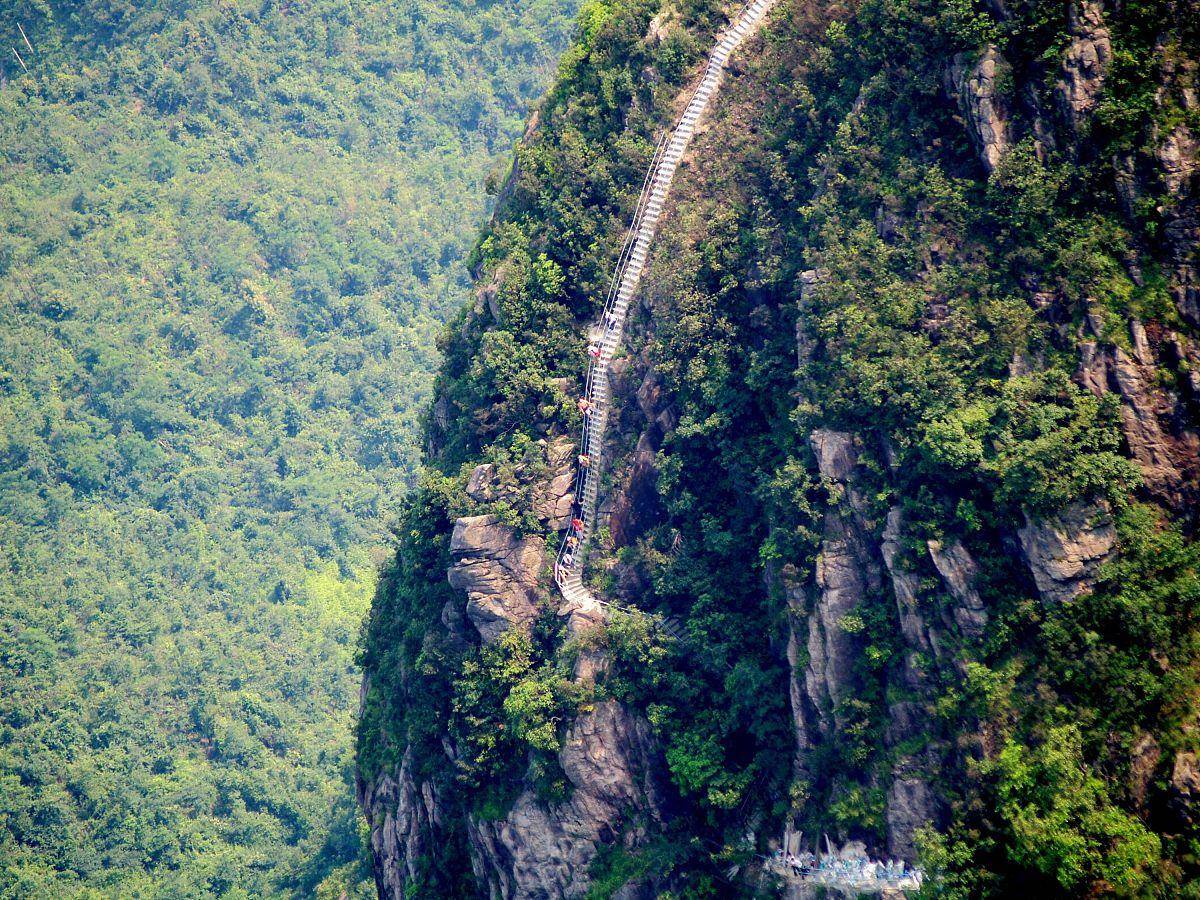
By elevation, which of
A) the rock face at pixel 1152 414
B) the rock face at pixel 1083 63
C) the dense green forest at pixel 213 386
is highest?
the rock face at pixel 1083 63

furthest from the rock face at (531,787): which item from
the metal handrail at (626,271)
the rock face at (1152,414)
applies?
the rock face at (1152,414)

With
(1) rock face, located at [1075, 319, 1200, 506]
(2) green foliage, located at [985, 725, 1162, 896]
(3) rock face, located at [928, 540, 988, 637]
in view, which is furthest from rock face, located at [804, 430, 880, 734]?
(1) rock face, located at [1075, 319, 1200, 506]

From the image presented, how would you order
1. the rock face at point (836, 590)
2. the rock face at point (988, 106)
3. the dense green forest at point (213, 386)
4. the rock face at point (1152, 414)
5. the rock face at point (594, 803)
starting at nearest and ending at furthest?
1. the rock face at point (1152, 414)
2. the rock face at point (988, 106)
3. the rock face at point (836, 590)
4. the rock face at point (594, 803)
5. the dense green forest at point (213, 386)

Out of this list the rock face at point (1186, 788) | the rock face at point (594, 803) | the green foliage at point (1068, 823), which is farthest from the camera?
the rock face at point (594, 803)

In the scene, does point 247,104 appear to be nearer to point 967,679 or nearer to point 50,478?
point 50,478

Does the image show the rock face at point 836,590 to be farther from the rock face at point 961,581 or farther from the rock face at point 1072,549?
the rock face at point 1072,549

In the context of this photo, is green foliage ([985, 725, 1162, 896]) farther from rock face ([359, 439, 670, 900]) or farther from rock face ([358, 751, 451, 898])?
rock face ([358, 751, 451, 898])

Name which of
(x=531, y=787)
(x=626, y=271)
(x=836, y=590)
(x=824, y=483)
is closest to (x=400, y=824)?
(x=531, y=787)
